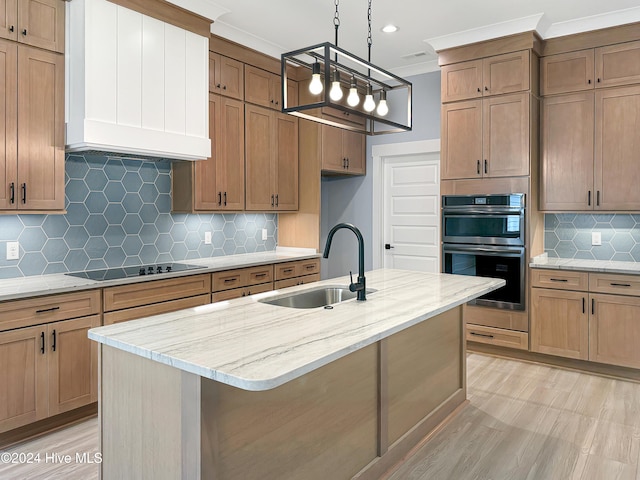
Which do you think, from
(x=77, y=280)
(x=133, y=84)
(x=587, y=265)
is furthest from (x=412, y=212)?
(x=77, y=280)

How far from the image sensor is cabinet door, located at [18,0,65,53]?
9.61ft

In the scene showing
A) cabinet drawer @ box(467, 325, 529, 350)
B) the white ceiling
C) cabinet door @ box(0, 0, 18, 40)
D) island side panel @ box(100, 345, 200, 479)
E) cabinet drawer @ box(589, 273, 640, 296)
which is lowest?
cabinet drawer @ box(467, 325, 529, 350)

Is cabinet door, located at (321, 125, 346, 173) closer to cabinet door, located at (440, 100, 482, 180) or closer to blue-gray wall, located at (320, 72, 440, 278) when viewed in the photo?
A: blue-gray wall, located at (320, 72, 440, 278)

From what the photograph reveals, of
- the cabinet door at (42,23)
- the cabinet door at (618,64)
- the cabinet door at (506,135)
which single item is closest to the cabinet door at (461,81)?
the cabinet door at (506,135)

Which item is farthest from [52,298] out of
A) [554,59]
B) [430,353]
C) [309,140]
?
[554,59]

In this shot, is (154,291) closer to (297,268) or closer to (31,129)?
(31,129)

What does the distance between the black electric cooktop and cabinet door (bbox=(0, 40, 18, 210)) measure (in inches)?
26.9

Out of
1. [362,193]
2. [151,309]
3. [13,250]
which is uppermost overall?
[362,193]

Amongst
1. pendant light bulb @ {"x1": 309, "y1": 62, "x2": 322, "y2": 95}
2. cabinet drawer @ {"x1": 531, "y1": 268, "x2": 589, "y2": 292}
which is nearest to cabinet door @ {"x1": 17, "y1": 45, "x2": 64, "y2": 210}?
pendant light bulb @ {"x1": 309, "y1": 62, "x2": 322, "y2": 95}

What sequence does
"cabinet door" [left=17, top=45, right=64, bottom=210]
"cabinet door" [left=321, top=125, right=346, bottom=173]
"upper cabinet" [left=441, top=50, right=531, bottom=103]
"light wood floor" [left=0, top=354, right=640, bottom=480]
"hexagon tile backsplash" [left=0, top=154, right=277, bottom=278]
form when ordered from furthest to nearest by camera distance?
"cabinet door" [left=321, top=125, right=346, bottom=173], "upper cabinet" [left=441, top=50, right=531, bottom=103], "hexagon tile backsplash" [left=0, top=154, right=277, bottom=278], "cabinet door" [left=17, top=45, right=64, bottom=210], "light wood floor" [left=0, top=354, right=640, bottom=480]

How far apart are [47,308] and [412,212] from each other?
379 cm

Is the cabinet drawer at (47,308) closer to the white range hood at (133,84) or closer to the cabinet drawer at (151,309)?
the cabinet drawer at (151,309)

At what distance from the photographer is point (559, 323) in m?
4.08

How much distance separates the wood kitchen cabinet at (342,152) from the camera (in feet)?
16.7
